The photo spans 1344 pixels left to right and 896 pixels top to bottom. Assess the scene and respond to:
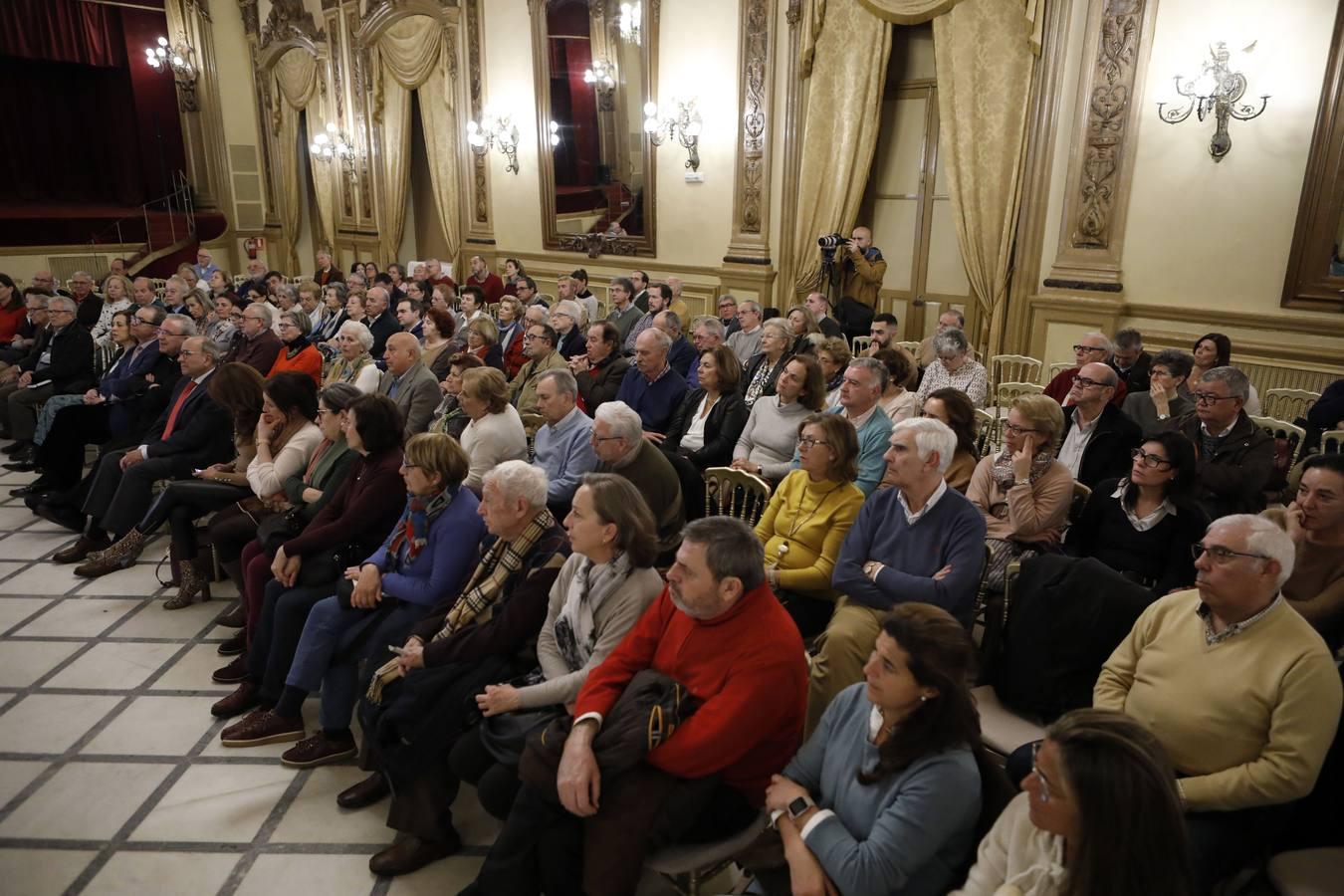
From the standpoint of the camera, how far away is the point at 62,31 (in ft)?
42.0

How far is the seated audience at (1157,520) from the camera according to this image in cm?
267

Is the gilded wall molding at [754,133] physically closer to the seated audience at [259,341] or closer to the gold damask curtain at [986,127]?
the gold damask curtain at [986,127]

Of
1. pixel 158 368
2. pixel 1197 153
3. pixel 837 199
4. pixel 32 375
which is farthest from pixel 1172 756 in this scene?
pixel 32 375

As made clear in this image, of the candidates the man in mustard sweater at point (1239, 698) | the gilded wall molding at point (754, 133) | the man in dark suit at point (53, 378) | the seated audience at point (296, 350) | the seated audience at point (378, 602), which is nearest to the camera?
the man in mustard sweater at point (1239, 698)

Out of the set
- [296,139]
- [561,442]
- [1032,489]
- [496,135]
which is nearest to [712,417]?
[561,442]

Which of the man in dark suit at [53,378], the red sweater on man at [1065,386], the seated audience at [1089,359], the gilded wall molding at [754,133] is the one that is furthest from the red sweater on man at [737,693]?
the gilded wall molding at [754,133]

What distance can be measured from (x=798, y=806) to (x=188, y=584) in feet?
11.5

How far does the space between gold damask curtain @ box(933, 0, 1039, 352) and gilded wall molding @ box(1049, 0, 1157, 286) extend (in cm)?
44

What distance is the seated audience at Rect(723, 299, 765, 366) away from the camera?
20.6 ft

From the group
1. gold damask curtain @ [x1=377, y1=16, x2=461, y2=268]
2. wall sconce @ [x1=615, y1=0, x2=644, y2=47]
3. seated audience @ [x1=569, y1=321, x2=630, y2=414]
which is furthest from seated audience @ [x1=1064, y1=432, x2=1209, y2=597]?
gold damask curtain @ [x1=377, y1=16, x2=461, y2=268]

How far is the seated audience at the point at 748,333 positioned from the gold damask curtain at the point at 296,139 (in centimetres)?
918

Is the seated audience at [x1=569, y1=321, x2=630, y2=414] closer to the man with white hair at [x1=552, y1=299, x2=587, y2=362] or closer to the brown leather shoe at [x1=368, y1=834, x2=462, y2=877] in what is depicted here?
the man with white hair at [x1=552, y1=299, x2=587, y2=362]

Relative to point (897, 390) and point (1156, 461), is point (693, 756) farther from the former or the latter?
point (897, 390)

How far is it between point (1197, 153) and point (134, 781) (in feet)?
22.6
